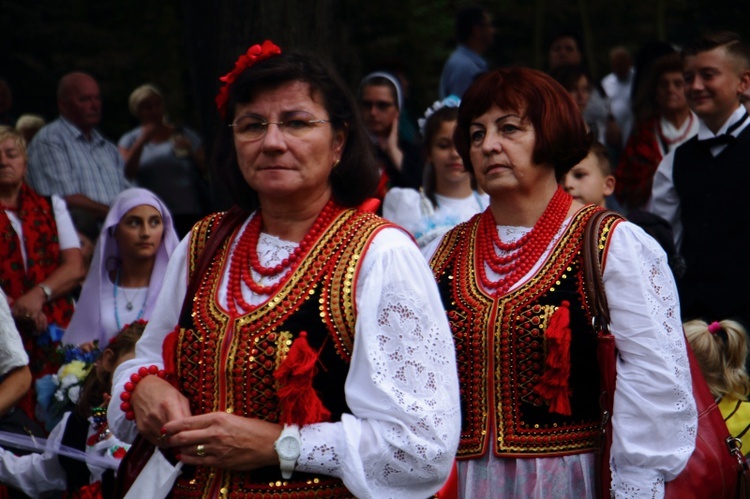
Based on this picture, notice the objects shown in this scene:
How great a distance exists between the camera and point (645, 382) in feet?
12.8

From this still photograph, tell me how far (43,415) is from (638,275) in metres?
3.45

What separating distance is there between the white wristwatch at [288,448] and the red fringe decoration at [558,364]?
1143mm

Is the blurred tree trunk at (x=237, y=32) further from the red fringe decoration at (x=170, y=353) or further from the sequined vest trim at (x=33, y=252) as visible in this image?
the red fringe decoration at (x=170, y=353)

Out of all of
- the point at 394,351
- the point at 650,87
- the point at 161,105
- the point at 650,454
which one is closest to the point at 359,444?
the point at 394,351

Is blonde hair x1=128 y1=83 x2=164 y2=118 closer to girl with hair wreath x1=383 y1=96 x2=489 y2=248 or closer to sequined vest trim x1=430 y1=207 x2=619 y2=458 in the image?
girl with hair wreath x1=383 y1=96 x2=489 y2=248

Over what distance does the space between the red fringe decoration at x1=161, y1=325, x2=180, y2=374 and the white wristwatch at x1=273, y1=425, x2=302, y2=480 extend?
458 mm

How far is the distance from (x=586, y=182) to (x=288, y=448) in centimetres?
320

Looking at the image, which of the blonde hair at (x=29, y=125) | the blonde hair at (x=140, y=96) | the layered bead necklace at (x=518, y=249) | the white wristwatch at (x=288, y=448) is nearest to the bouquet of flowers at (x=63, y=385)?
the layered bead necklace at (x=518, y=249)

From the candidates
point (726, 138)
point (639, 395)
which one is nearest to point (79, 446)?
point (639, 395)

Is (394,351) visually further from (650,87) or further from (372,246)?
(650,87)

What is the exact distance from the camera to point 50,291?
688 cm

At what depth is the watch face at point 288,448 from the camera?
3.10 metres

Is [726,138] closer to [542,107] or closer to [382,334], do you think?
[542,107]

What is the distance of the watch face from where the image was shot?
3100 mm
